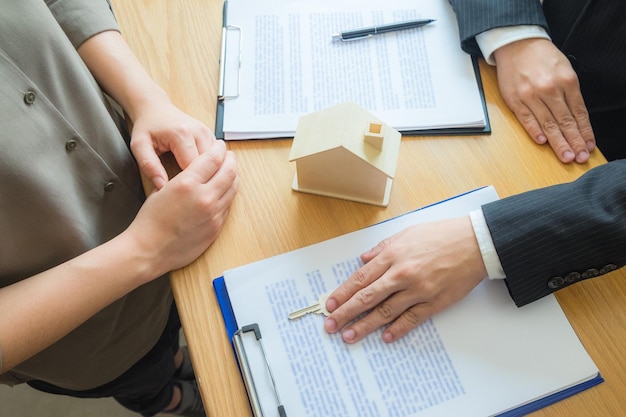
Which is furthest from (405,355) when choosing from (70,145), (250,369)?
(70,145)

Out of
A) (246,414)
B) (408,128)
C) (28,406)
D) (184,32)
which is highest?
(184,32)

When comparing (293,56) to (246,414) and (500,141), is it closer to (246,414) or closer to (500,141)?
(500,141)

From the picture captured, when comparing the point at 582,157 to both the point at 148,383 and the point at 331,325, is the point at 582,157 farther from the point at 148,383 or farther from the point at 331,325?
the point at 148,383

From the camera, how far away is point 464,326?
594mm

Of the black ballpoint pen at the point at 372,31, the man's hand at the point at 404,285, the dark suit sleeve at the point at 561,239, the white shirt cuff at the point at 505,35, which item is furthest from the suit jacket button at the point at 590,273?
the black ballpoint pen at the point at 372,31

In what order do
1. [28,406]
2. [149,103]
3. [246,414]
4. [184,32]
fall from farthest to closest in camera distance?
[28,406] → [184,32] → [149,103] → [246,414]

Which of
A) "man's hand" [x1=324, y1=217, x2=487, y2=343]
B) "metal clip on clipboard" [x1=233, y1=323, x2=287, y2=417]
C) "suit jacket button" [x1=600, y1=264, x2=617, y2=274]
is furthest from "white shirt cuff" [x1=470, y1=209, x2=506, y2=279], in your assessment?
"metal clip on clipboard" [x1=233, y1=323, x2=287, y2=417]

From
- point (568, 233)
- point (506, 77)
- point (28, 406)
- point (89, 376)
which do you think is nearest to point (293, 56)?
point (506, 77)

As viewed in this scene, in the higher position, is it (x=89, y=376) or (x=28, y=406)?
(x=89, y=376)

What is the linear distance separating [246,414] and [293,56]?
0.55 meters

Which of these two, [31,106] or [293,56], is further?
[293,56]

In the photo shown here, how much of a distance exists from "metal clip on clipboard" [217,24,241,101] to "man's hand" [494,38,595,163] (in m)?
0.42

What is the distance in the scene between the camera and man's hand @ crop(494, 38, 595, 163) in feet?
2.37

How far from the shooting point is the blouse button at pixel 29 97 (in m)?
0.59
